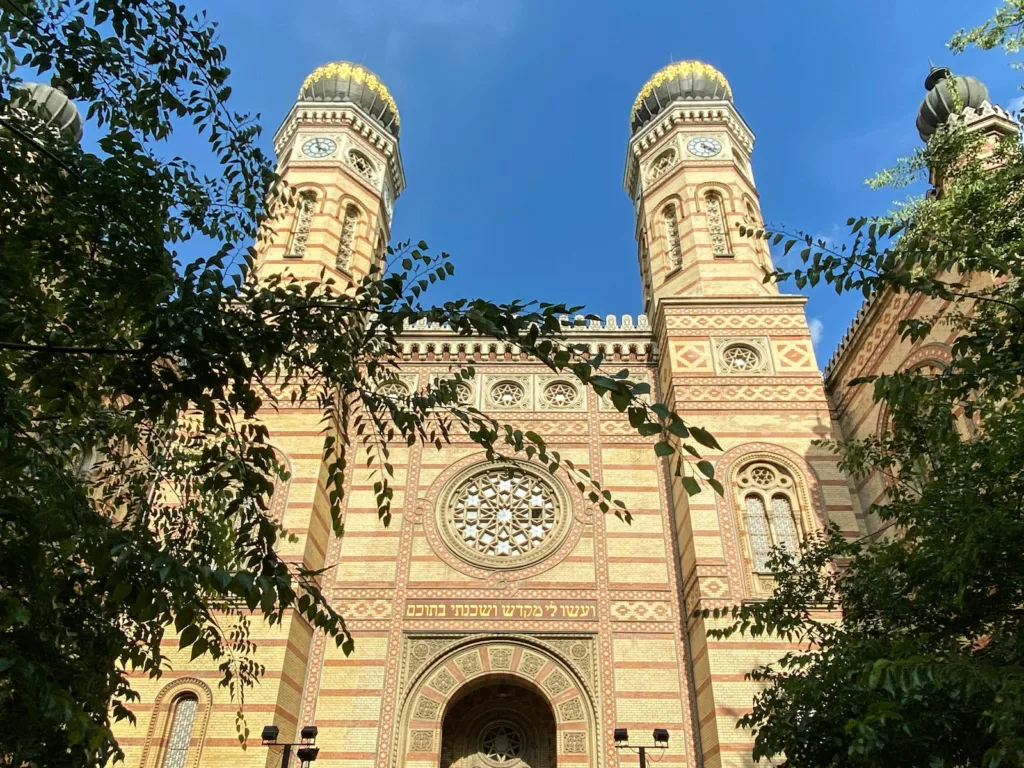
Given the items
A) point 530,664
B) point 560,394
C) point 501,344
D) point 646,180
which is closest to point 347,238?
point 501,344

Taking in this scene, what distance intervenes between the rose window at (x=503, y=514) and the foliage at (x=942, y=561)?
6.17 m

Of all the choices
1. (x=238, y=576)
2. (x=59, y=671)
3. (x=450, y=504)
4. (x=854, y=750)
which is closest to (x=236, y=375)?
(x=238, y=576)

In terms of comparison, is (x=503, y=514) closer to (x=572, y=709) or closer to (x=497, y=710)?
(x=497, y=710)

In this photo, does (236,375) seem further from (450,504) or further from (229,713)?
(450,504)

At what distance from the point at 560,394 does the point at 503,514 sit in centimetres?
264

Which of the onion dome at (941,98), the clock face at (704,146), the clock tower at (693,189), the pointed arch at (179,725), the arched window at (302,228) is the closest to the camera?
the pointed arch at (179,725)

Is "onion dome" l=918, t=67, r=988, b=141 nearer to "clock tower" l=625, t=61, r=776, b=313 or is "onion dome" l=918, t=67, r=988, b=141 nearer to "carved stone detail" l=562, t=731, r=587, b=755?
"clock tower" l=625, t=61, r=776, b=313

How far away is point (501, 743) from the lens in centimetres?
1161

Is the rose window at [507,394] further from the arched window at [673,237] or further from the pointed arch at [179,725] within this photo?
the pointed arch at [179,725]

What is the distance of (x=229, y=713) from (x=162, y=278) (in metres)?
8.66

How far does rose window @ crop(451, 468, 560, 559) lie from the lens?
12.5 metres

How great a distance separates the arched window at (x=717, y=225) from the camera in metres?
15.5

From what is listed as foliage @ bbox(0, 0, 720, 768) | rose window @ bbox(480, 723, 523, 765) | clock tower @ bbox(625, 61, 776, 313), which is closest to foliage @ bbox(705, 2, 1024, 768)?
foliage @ bbox(0, 0, 720, 768)

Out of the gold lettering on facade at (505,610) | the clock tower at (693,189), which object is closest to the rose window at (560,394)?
the clock tower at (693,189)
